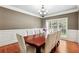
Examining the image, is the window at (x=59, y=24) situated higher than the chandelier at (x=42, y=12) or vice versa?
the chandelier at (x=42, y=12)

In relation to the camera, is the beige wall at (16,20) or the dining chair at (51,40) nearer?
the beige wall at (16,20)

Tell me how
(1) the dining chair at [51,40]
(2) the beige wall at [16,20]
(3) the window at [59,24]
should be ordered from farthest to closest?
1. (1) the dining chair at [51,40]
2. (3) the window at [59,24]
3. (2) the beige wall at [16,20]

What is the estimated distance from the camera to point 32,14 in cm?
115

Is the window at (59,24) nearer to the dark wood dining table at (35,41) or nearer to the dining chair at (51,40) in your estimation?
the dining chair at (51,40)

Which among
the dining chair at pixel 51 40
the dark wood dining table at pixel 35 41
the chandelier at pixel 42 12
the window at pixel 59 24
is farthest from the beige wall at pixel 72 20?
the dark wood dining table at pixel 35 41

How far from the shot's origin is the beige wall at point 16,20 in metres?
1.02

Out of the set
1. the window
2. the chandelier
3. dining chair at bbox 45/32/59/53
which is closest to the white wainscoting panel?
the window

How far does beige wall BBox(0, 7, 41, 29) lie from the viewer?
1.02 metres

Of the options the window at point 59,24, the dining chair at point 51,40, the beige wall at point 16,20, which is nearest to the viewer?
the beige wall at point 16,20

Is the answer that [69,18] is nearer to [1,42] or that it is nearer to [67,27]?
[67,27]
